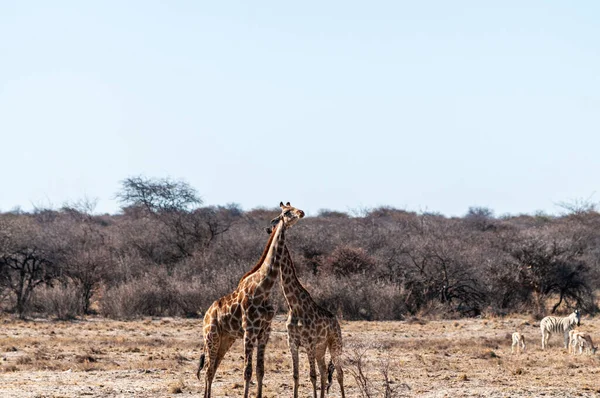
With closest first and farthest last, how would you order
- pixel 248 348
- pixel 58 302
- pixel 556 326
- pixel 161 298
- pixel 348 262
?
pixel 248 348 < pixel 556 326 < pixel 58 302 < pixel 161 298 < pixel 348 262

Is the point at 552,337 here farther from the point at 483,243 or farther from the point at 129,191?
the point at 129,191

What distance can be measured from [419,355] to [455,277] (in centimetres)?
1178

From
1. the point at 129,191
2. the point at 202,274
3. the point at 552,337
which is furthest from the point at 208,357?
the point at 129,191

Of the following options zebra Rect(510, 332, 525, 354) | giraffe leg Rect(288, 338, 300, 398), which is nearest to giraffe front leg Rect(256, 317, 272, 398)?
giraffe leg Rect(288, 338, 300, 398)

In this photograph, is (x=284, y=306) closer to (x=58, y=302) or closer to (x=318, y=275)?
(x=318, y=275)

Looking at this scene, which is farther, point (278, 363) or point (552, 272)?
point (552, 272)

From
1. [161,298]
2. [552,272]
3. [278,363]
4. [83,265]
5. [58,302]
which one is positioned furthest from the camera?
[83,265]

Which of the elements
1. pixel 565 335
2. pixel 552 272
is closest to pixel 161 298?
pixel 552 272

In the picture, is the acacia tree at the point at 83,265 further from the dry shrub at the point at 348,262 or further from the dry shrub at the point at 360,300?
the dry shrub at the point at 348,262

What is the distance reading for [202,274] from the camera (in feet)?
102

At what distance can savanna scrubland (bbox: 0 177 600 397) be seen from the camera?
16.3m

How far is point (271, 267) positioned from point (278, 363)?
19.0 feet

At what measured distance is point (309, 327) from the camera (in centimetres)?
Answer: 1289

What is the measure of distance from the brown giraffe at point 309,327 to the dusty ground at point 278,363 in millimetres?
327
